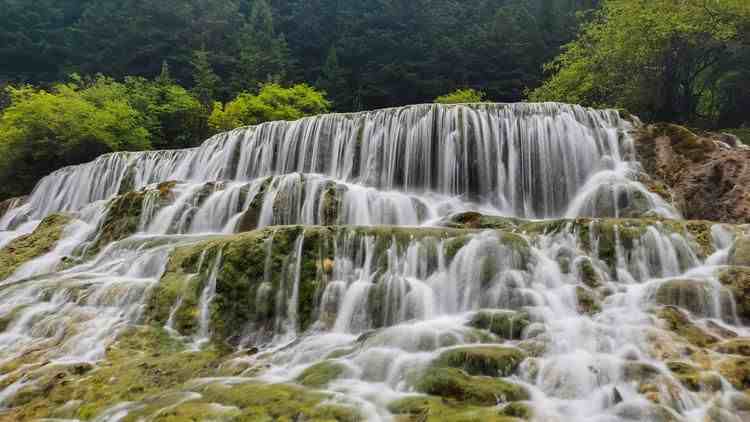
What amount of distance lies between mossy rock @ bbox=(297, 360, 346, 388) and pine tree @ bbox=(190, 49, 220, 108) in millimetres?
27356

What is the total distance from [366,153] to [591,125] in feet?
20.1

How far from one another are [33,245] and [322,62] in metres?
30.5

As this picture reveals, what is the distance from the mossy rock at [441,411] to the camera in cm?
368

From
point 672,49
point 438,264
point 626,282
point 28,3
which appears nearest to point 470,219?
point 438,264

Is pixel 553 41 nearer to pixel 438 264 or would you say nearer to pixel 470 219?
pixel 470 219

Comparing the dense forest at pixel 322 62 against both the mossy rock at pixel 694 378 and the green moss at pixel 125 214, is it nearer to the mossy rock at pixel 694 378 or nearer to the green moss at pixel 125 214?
the green moss at pixel 125 214

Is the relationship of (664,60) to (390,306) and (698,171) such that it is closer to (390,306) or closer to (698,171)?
(698,171)

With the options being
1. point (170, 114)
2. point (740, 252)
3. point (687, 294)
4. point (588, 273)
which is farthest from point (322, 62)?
point (687, 294)

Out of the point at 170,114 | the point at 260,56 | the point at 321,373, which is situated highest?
the point at 260,56

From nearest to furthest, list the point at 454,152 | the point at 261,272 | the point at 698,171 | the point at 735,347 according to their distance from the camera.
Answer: the point at 735,347, the point at 261,272, the point at 698,171, the point at 454,152

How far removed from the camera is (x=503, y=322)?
5.41 metres

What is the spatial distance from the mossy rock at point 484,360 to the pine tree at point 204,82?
92.1 feet

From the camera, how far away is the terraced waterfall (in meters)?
4.17

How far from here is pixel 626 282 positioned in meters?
6.26
